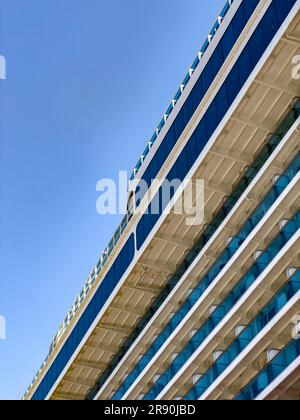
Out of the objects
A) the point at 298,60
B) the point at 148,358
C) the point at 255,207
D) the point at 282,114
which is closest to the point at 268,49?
the point at 298,60

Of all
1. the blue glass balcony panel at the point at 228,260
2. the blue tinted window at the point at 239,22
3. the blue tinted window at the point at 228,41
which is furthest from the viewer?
the blue tinted window at the point at 228,41

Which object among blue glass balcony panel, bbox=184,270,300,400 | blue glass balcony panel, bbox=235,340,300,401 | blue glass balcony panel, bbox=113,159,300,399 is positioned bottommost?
blue glass balcony panel, bbox=235,340,300,401

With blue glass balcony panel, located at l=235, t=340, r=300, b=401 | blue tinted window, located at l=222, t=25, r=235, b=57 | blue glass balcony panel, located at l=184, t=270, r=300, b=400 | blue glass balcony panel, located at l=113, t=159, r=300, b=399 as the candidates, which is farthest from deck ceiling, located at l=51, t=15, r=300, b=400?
blue glass balcony panel, located at l=235, t=340, r=300, b=401

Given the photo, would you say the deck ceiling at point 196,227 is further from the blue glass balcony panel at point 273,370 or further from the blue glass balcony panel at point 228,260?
the blue glass balcony panel at point 273,370

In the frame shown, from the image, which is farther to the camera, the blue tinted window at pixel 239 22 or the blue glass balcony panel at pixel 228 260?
the blue tinted window at pixel 239 22

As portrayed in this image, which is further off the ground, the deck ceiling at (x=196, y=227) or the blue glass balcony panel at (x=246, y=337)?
the deck ceiling at (x=196, y=227)

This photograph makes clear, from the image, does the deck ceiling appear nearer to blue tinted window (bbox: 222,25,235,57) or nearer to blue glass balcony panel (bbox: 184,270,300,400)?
blue tinted window (bbox: 222,25,235,57)

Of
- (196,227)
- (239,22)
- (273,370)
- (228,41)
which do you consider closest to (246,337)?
(273,370)

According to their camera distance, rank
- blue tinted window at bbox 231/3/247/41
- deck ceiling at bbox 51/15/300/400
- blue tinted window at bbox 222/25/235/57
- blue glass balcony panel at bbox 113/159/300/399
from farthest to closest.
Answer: blue tinted window at bbox 222/25/235/57
blue tinted window at bbox 231/3/247/41
deck ceiling at bbox 51/15/300/400
blue glass balcony panel at bbox 113/159/300/399

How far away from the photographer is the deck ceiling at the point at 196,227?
77.8 feet

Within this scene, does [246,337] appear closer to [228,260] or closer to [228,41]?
[228,260]

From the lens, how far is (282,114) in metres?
24.8

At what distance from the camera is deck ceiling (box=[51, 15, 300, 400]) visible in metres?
23.7

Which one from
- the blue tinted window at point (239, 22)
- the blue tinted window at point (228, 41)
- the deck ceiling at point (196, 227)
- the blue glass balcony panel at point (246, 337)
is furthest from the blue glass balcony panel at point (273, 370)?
the blue tinted window at point (239, 22)
